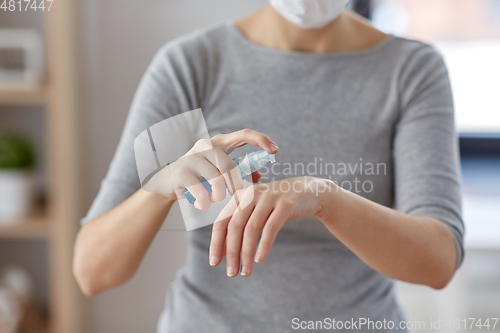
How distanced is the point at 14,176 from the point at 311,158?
648mm

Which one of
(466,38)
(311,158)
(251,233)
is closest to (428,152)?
(311,158)

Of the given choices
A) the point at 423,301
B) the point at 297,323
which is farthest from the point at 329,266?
the point at 423,301

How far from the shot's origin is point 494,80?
91 centimetres

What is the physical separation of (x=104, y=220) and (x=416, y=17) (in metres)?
0.80

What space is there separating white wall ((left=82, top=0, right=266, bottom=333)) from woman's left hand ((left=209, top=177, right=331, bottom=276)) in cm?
64

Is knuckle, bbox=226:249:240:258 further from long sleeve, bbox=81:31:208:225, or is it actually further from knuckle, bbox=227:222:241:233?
long sleeve, bbox=81:31:208:225

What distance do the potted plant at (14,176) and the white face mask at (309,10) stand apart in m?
0.61

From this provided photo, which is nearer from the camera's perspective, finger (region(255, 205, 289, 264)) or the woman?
finger (region(255, 205, 289, 264))

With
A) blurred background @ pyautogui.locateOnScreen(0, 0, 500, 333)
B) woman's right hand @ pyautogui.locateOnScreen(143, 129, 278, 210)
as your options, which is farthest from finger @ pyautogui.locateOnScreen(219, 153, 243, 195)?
blurred background @ pyautogui.locateOnScreen(0, 0, 500, 333)

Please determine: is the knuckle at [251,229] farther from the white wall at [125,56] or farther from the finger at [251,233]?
the white wall at [125,56]

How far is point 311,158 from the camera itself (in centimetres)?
36

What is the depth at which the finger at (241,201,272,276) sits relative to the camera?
0.82 feet

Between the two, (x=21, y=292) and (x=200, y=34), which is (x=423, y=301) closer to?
(x=200, y=34)

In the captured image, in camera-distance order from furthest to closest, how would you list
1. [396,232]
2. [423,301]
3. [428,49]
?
1. [423,301]
2. [428,49]
3. [396,232]
